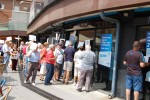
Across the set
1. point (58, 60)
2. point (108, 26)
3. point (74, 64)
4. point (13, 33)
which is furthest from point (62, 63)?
point (13, 33)

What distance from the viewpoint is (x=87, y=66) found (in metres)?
10.8

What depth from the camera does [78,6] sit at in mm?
10609

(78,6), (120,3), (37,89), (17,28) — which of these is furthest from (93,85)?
(17,28)

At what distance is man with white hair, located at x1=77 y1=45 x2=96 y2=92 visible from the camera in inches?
423

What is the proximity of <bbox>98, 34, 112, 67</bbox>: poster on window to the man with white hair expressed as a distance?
33 cm

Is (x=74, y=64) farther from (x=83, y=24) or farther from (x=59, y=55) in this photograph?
(x=83, y=24)

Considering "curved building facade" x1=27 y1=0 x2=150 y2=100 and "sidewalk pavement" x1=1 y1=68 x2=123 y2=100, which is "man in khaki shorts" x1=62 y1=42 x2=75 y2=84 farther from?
"curved building facade" x1=27 y1=0 x2=150 y2=100

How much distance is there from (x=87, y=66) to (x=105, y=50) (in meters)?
0.81

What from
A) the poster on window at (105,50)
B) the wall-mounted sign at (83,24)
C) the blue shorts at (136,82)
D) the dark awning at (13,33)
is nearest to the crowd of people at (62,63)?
the poster on window at (105,50)

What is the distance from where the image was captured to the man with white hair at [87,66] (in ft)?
35.2

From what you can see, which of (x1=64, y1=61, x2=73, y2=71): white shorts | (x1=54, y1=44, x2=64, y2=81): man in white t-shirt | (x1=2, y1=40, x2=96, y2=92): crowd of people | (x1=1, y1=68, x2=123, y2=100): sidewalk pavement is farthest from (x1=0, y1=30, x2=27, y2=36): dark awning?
(x1=1, y1=68, x2=123, y2=100): sidewalk pavement

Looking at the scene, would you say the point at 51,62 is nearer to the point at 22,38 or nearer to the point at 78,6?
the point at 78,6

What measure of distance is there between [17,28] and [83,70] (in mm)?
28246

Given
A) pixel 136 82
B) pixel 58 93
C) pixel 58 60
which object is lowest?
pixel 58 93
